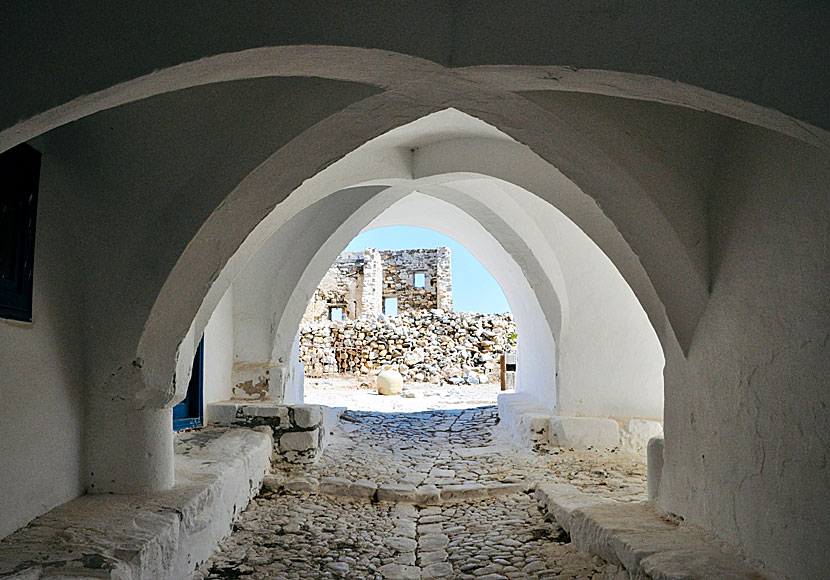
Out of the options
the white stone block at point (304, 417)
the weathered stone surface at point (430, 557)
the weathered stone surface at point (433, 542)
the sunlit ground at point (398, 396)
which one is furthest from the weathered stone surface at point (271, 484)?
the sunlit ground at point (398, 396)

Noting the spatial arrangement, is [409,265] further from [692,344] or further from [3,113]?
[3,113]

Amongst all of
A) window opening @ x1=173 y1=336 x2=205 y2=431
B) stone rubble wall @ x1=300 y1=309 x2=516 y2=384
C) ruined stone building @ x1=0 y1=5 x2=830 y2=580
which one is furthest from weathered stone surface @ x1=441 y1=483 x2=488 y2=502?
stone rubble wall @ x1=300 y1=309 x2=516 y2=384

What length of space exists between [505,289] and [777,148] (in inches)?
258

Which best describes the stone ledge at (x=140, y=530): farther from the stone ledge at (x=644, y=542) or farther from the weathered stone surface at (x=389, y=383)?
the weathered stone surface at (x=389, y=383)

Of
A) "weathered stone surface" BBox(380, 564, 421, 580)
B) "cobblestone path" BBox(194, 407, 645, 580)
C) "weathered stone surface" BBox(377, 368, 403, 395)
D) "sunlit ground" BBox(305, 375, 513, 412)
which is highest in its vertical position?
"weathered stone surface" BBox(377, 368, 403, 395)

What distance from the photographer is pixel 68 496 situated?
327 cm

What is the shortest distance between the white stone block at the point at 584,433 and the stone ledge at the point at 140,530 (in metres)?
3.19

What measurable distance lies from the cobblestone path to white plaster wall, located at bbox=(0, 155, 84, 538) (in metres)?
1.06

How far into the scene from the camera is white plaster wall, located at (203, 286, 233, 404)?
242 inches

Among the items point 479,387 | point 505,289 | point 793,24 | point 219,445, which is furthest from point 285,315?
point 479,387

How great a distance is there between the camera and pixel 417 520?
16.0 ft

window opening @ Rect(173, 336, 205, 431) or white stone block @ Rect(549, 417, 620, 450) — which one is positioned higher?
window opening @ Rect(173, 336, 205, 431)

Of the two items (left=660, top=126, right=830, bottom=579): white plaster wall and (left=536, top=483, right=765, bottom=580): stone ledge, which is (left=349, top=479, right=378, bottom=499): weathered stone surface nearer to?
(left=536, top=483, right=765, bottom=580): stone ledge

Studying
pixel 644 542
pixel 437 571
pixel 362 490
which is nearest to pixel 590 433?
pixel 362 490
